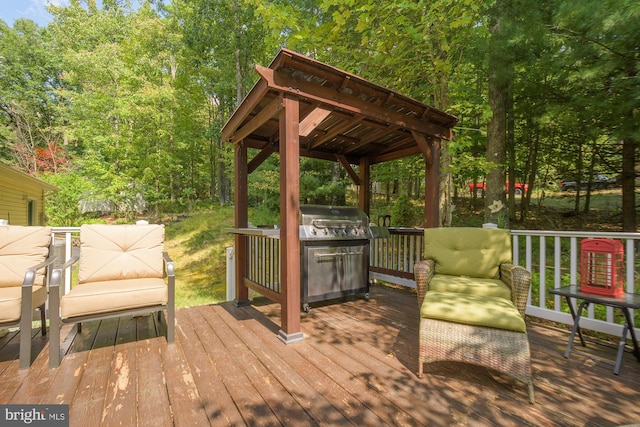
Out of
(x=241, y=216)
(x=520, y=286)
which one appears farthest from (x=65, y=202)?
(x=520, y=286)

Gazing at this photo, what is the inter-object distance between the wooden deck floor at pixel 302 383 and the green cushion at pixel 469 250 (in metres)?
0.75

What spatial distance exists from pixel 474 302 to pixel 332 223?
1909 millimetres

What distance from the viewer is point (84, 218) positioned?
1259cm

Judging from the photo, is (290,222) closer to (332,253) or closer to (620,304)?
(332,253)

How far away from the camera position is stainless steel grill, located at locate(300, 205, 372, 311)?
333 centimetres

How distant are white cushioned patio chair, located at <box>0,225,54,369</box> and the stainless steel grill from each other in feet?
7.51

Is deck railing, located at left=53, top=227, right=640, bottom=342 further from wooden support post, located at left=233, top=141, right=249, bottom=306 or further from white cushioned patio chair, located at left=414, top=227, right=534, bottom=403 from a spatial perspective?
white cushioned patio chair, located at left=414, top=227, right=534, bottom=403

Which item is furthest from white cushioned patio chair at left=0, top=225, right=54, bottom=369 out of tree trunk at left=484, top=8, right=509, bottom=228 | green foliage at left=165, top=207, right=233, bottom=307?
tree trunk at left=484, top=8, right=509, bottom=228

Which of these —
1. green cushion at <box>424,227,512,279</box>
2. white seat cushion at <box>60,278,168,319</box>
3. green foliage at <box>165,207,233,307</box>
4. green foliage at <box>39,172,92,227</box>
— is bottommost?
green foliage at <box>165,207,233,307</box>

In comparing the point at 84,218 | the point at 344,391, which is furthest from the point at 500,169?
the point at 84,218

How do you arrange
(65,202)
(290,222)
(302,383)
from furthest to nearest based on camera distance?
(65,202)
(290,222)
(302,383)

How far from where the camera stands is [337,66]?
577cm

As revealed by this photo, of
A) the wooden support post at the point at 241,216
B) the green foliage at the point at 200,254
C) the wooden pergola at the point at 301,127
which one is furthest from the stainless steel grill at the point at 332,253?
the green foliage at the point at 200,254

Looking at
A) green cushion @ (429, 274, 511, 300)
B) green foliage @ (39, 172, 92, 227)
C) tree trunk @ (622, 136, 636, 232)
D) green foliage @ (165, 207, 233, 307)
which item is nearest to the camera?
green cushion @ (429, 274, 511, 300)
